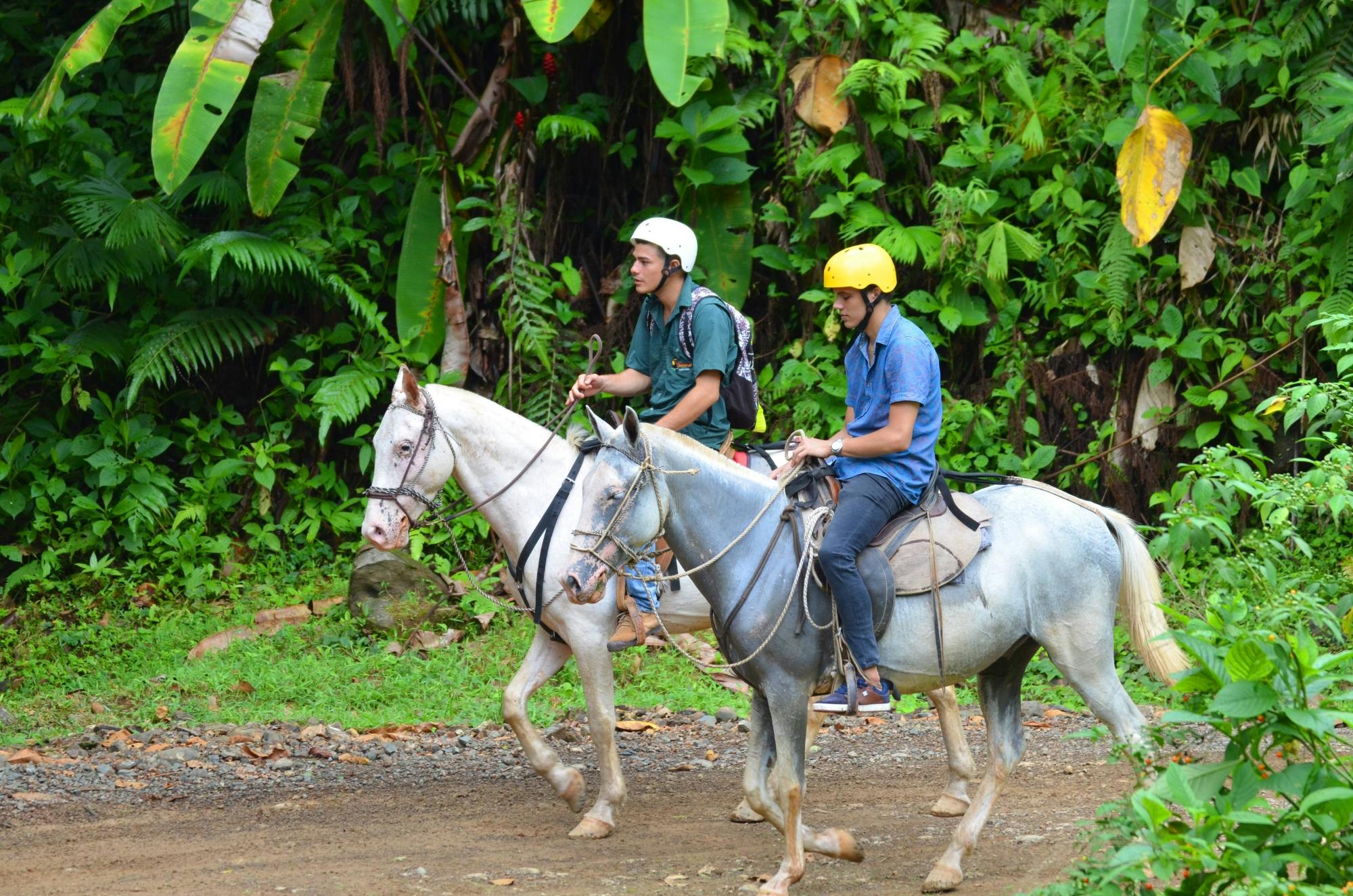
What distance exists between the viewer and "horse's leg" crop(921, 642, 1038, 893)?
5504 mm

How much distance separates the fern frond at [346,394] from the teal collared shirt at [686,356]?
12.4 feet

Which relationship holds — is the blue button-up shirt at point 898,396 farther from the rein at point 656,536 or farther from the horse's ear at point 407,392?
the horse's ear at point 407,392

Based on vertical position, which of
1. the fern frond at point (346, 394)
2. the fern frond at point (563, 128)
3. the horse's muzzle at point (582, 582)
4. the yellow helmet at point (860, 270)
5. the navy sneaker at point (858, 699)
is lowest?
the navy sneaker at point (858, 699)

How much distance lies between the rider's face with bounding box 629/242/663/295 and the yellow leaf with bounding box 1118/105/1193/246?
4.11 metres

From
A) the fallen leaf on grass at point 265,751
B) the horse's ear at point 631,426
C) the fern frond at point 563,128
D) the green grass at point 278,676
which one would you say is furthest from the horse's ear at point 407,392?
the fern frond at point 563,128

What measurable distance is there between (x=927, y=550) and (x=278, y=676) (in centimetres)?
522

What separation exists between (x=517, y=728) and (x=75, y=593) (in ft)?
18.7

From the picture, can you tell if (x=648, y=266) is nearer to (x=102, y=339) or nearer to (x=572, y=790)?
(x=572, y=790)

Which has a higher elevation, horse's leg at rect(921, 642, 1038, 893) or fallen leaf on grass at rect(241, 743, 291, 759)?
horse's leg at rect(921, 642, 1038, 893)

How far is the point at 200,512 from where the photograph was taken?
35.3ft

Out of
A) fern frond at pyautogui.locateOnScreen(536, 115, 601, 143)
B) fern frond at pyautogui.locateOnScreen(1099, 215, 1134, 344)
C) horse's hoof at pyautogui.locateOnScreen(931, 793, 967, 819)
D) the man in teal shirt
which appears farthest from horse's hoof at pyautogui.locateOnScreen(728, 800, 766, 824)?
fern frond at pyautogui.locateOnScreen(536, 115, 601, 143)

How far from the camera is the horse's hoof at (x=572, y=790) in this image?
6609mm

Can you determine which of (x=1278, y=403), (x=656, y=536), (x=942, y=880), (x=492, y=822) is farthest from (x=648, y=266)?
(x=942, y=880)

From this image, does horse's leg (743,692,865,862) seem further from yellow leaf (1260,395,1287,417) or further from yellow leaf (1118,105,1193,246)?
yellow leaf (1118,105,1193,246)
